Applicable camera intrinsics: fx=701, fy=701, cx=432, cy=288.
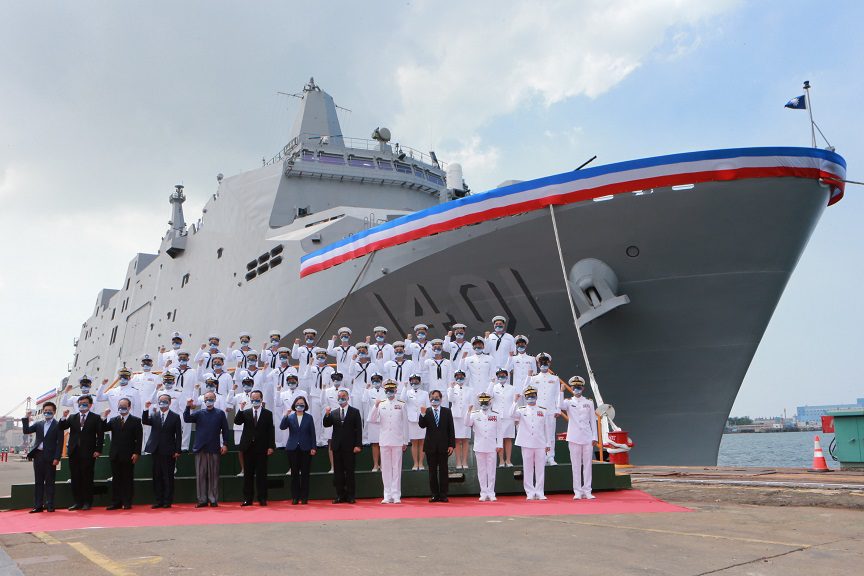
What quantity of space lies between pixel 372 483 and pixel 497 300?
448 centimetres

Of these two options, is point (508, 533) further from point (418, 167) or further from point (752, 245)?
point (418, 167)

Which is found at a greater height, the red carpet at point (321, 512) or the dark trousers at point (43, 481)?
the dark trousers at point (43, 481)

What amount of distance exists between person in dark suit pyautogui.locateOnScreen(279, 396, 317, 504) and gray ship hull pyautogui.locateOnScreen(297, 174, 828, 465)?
15.5 ft

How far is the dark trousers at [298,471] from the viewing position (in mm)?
7570

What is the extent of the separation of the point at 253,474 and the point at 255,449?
29cm

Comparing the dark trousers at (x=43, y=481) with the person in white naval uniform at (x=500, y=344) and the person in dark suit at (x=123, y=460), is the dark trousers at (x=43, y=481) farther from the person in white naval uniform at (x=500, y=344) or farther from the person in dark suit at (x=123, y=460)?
the person in white naval uniform at (x=500, y=344)

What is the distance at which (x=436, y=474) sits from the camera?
7.54 metres

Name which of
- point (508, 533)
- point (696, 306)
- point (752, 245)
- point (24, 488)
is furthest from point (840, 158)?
point (24, 488)

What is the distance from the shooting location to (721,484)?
25.3 feet

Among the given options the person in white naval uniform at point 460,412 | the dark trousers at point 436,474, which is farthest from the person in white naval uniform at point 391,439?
the person in white naval uniform at point 460,412

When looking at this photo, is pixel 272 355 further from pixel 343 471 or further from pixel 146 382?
pixel 343 471

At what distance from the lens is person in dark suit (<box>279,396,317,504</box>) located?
754 centimetres

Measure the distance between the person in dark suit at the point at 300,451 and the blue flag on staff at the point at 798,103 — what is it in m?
9.27

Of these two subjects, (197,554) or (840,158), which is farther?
(840,158)
